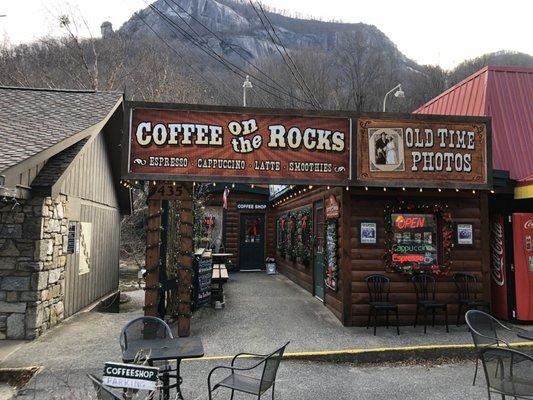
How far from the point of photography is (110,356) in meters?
6.39

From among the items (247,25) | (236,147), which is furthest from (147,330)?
(247,25)

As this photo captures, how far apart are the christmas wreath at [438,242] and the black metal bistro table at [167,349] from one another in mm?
4825

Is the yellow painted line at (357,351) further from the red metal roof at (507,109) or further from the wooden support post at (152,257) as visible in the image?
the red metal roof at (507,109)

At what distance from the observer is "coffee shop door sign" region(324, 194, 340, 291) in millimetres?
8766

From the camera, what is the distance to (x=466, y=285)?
8336 millimetres

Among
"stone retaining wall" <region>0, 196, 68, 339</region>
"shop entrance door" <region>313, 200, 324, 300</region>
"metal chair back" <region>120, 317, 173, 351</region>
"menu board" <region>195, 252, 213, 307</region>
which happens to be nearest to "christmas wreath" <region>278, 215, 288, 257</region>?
"shop entrance door" <region>313, 200, 324, 300</region>

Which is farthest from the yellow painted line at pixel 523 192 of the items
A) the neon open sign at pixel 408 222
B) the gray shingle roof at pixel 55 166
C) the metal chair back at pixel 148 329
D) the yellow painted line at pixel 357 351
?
the gray shingle roof at pixel 55 166

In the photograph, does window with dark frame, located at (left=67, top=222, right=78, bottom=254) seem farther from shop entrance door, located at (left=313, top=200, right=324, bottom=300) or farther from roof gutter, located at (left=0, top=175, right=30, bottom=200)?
shop entrance door, located at (left=313, top=200, right=324, bottom=300)

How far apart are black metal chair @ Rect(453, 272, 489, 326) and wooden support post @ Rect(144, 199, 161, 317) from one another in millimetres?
5726

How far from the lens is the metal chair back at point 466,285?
8336 millimetres

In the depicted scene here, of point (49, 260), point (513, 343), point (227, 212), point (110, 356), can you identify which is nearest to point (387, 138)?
point (513, 343)

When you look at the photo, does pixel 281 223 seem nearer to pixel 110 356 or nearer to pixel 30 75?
pixel 110 356

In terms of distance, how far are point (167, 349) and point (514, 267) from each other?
23.4 feet

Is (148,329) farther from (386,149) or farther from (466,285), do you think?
(466,285)
